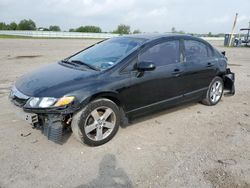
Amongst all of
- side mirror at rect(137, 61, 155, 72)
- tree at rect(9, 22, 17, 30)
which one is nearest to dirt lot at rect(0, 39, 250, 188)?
side mirror at rect(137, 61, 155, 72)

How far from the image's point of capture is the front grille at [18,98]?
329 cm

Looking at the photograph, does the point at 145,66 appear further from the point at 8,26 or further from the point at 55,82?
the point at 8,26

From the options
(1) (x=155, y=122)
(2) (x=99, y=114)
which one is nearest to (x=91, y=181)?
(2) (x=99, y=114)

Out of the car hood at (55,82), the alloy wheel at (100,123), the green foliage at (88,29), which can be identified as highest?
the green foliage at (88,29)

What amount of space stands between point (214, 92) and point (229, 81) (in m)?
0.62

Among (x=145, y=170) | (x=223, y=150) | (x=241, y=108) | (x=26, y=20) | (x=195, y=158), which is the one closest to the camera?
(x=145, y=170)

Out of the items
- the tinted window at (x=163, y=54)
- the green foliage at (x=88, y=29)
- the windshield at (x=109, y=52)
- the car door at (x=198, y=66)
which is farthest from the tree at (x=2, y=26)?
the tinted window at (x=163, y=54)

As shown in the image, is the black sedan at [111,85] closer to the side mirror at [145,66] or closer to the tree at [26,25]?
the side mirror at [145,66]

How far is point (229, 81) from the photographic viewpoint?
19.0 ft

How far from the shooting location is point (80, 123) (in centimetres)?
330

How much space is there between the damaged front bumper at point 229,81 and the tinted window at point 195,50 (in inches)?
33.9

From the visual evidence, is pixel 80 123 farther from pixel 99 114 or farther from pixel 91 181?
pixel 91 181

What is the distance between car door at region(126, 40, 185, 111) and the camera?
3850mm

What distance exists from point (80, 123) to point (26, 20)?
10394cm
